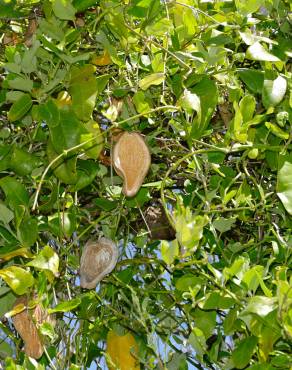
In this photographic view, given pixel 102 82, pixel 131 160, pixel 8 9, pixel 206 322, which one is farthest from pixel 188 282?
pixel 8 9

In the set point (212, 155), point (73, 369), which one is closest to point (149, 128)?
point (212, 155)

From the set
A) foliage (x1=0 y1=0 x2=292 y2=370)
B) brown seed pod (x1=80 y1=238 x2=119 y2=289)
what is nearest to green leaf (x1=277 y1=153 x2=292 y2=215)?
foliage (x1=0 y1=0 x2=292 y2=370)

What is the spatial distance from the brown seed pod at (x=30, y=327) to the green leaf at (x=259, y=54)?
0.39m

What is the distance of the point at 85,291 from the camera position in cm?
119

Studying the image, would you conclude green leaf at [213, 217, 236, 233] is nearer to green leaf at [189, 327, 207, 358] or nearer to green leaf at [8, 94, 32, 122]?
green leaf at [189, 327, 207, 358]

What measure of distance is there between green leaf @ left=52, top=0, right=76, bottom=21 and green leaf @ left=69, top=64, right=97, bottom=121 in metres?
0.06

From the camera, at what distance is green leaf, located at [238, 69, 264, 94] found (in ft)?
3.54

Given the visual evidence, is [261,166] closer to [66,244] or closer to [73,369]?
[66,244]

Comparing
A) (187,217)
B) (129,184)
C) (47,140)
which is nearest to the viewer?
(187,217)

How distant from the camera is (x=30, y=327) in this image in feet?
3.50

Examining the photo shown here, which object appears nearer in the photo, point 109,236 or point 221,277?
point 221,277

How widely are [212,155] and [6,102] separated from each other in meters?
0.28

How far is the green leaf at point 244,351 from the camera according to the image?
93cm

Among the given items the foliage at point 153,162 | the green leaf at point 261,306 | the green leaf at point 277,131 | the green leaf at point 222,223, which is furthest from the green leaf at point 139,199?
the green leaf at point 261,306
